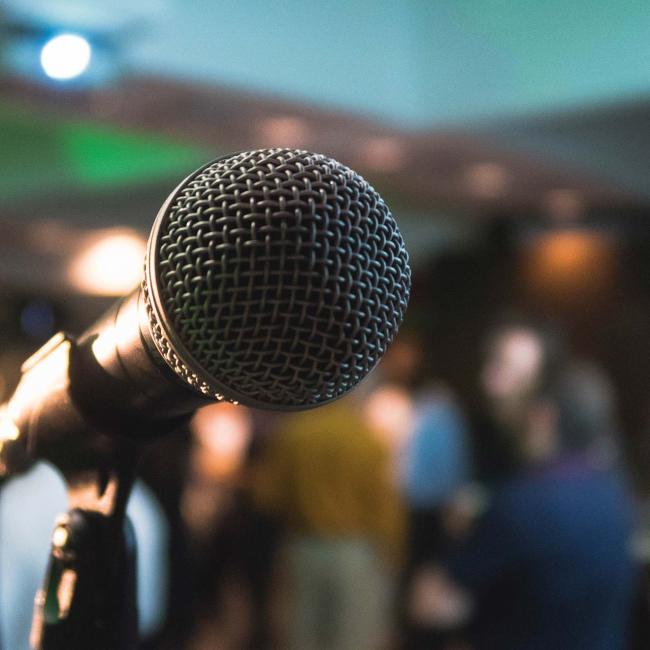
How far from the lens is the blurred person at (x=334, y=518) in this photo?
15.3 feet

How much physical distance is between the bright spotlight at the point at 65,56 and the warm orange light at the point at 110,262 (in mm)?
3476

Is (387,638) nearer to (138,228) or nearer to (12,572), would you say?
(138,228)

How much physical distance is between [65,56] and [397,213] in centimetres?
436

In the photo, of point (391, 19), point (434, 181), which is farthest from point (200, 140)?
point (434, 181)

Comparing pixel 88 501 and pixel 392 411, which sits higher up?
pixel 392 411

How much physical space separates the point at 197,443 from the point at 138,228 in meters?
1.74

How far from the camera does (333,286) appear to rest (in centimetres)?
71

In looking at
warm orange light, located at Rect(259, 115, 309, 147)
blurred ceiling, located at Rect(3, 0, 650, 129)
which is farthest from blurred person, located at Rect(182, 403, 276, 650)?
blurred ceiling, located at Rect(3, 0, 650, 129)

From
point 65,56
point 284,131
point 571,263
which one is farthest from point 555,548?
point 571,263

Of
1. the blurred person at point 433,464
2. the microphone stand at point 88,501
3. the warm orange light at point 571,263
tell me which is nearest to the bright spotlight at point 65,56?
the microphone stand at point 88,501

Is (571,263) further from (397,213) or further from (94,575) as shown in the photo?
(94,575)

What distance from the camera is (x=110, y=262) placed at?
7777 millimetres

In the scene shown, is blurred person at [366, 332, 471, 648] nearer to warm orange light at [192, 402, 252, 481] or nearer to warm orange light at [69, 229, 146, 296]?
warm orange light at [192, 402, 252, 481]

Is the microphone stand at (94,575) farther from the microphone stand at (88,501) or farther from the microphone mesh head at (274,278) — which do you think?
the microphone mesh head at (274,278)
